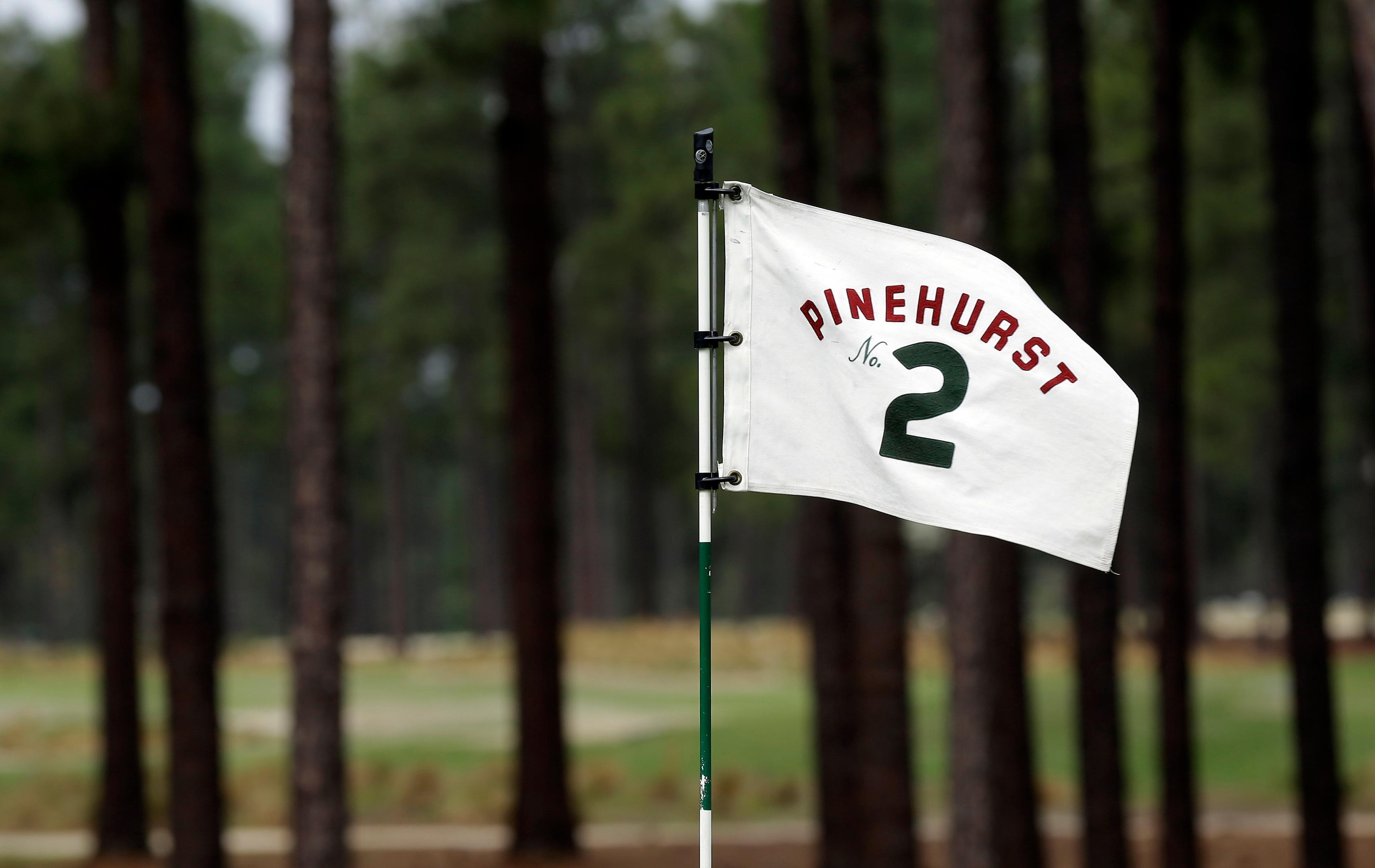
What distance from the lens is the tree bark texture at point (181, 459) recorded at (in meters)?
12.1

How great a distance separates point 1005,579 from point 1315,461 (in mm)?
2962

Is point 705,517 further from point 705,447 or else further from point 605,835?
point 605,835

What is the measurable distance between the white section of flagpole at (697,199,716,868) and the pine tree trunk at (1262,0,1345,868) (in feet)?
29.7

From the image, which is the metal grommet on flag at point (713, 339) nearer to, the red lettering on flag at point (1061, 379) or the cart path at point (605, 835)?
the red lettering on flag at point (1061, 379)

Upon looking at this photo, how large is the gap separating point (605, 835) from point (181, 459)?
7.58 meters

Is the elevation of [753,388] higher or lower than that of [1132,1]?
lower

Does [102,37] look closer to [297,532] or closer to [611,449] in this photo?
[297,532]

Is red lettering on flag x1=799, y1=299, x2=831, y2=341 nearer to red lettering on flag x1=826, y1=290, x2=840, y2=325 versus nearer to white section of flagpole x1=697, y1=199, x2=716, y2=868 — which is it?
red lettering on flag x1=826, y1=290, x2=840, y2=325

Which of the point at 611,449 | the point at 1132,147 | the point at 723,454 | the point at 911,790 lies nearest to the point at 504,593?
the point at 611,449

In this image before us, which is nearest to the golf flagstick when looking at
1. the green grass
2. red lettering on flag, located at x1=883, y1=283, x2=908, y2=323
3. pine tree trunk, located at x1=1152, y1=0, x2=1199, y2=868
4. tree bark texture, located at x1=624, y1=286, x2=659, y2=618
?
red lettering on flag, located at x1=883, y1=283, x2=908, y2=323

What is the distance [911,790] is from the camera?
414 inches

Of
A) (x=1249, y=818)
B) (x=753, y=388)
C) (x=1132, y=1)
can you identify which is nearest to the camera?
(x=753, y=388)

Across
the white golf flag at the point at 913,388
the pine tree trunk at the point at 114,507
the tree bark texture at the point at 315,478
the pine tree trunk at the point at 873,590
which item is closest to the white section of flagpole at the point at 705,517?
the white golf flag at the point at 913,388

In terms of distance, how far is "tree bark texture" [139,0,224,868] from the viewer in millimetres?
12109
